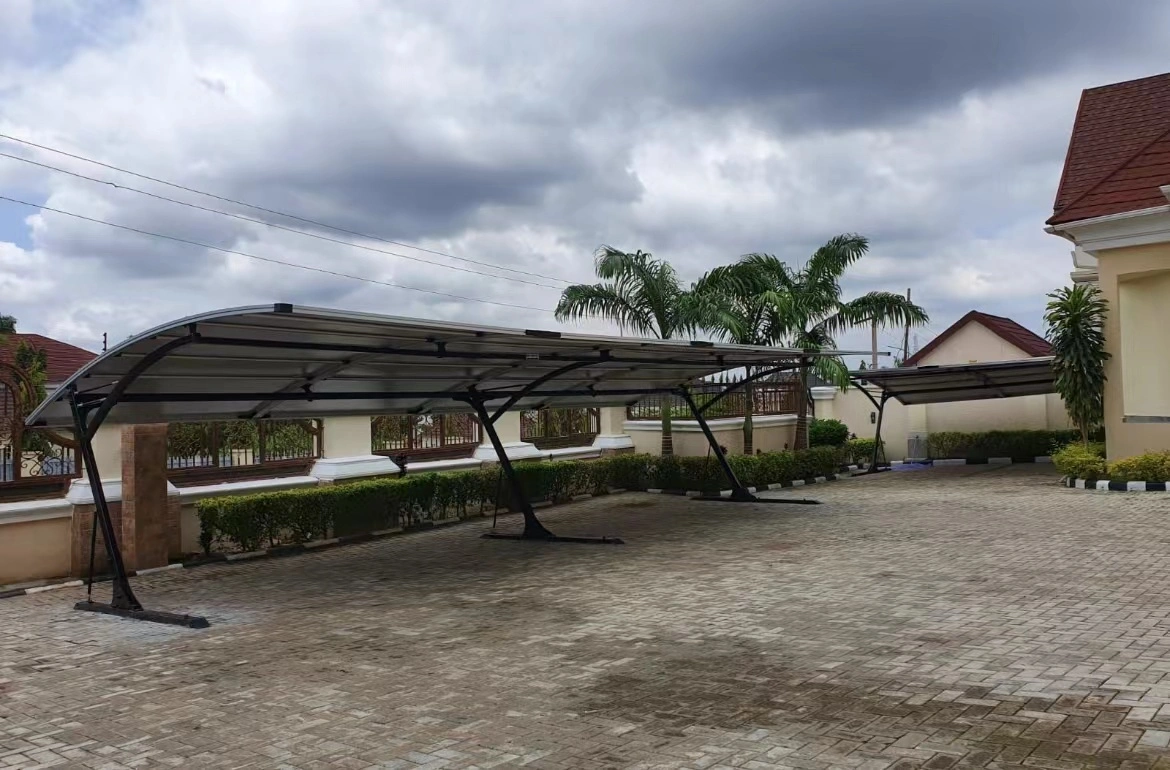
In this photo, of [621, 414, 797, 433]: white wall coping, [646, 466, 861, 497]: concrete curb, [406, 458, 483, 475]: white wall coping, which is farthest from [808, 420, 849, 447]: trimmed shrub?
[406, 458, 483, 475]: white wall coping

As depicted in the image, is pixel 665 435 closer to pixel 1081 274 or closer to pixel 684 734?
pixel 1081 274

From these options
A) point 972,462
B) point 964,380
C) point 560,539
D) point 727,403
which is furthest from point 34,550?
point 972,462

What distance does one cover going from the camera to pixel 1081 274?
17.6 meters

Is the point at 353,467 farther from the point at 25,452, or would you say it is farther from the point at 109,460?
the point at 25,452

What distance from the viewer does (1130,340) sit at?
611 inches

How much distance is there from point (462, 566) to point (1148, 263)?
12.5 meters

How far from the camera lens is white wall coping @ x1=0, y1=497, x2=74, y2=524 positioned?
9180 mm

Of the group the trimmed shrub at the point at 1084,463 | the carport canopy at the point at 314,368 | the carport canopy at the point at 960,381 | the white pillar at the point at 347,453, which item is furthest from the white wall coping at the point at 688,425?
the white pillar at the point at 347,453

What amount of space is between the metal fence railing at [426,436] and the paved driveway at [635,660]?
4.17m

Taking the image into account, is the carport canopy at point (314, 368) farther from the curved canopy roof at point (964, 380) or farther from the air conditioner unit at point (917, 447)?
the air conditioner unit at point (917, 447)

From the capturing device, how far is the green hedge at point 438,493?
1123 cm

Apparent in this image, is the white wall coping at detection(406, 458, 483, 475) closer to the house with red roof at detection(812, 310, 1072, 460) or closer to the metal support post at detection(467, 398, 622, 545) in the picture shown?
the metal support post at detection(467, 398, 622, 545)

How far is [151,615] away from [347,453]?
563 centimetres

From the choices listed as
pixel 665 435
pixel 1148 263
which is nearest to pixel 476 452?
pixel 665 435
